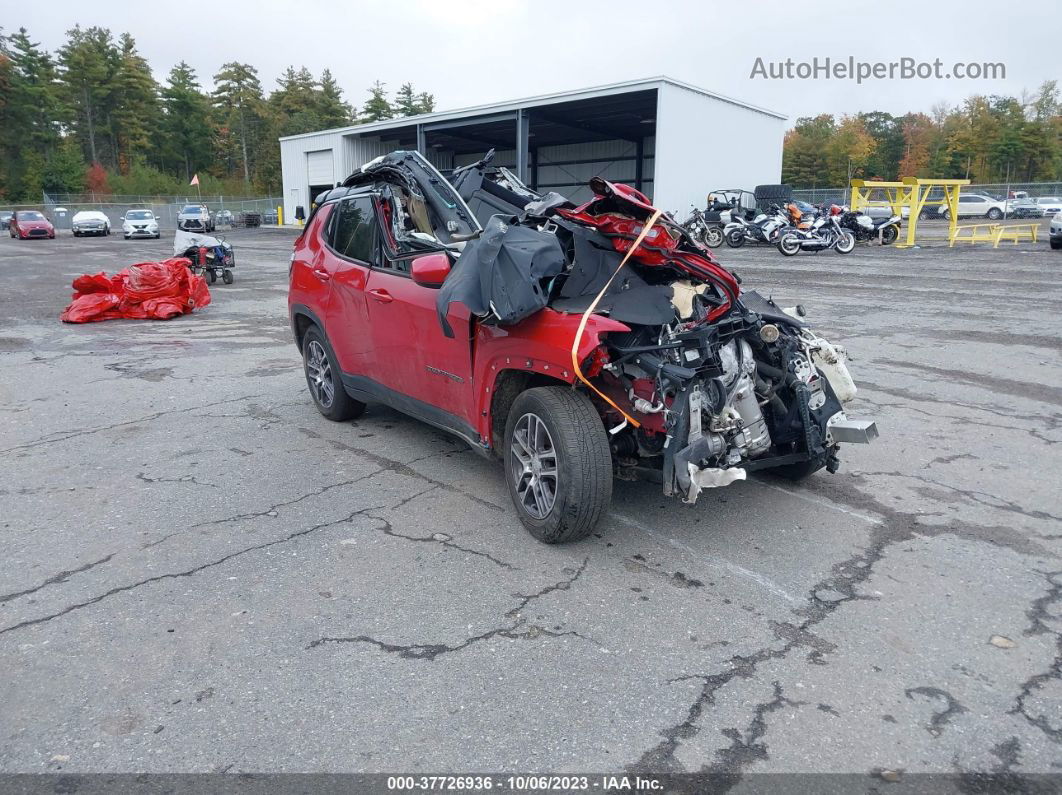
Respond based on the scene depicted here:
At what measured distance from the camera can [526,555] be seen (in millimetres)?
3975

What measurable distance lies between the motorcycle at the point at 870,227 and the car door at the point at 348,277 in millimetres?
23619

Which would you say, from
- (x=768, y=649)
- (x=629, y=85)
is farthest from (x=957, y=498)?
(x=629, y=85)

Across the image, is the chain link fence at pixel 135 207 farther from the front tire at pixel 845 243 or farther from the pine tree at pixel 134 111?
the front tire at pixel 845 243

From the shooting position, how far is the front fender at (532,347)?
372 centimetres

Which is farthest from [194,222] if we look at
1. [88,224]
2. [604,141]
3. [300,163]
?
[604,141]

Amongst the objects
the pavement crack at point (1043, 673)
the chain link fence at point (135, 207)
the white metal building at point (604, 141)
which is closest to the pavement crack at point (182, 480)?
the pavement crack at point (1043, 673)

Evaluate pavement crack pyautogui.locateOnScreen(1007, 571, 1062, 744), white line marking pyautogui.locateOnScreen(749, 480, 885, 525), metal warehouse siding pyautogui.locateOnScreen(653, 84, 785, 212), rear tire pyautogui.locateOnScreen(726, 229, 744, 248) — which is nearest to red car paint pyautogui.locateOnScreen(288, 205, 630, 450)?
white line marking pyautogui.locateOnScreen(749, 480, 885, 525)

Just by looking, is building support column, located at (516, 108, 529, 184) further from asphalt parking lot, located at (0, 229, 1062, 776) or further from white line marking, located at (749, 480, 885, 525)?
white line marking, located at (749, 480, 885, 525)

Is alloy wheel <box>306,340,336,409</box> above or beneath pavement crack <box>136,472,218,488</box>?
above

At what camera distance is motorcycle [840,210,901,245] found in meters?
26.1

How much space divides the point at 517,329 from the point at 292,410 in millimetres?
3511

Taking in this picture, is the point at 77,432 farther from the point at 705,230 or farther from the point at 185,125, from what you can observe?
the point at 185,125

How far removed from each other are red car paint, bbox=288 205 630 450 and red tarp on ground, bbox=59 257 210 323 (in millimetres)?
7736

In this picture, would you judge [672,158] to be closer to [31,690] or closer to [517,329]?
[517,329]
